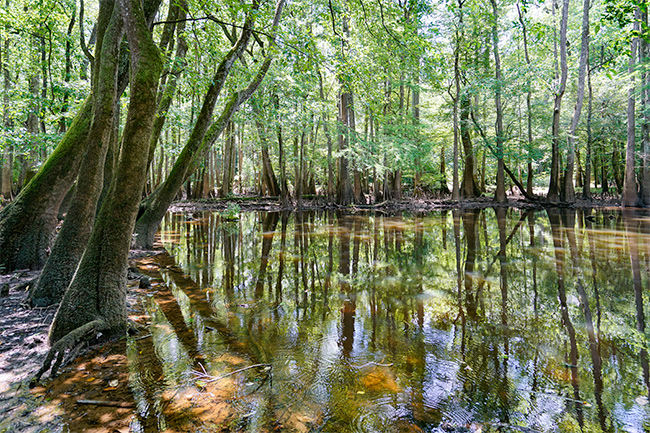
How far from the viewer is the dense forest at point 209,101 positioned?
374 centimetres

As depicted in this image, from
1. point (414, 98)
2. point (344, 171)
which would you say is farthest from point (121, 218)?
point (414, 98)

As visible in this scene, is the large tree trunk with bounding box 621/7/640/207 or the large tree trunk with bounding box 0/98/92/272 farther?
the large tree trunk with bounding box 621/7/640/207

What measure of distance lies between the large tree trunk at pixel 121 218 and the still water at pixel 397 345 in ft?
1.79

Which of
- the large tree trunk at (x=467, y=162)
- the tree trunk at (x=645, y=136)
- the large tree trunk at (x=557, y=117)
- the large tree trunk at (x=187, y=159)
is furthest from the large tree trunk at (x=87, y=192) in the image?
the tree trunk at (x=645, y=136)

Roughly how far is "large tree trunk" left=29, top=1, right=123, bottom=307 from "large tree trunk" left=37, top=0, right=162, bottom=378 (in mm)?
823

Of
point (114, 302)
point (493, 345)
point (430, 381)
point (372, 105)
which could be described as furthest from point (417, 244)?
point (114, 302)

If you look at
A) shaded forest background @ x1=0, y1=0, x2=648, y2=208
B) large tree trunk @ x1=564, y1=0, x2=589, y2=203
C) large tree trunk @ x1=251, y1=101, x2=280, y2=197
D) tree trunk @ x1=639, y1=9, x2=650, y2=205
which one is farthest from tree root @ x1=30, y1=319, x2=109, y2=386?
tree trunk @ x1=639, y1=9, x2=650, y2=205

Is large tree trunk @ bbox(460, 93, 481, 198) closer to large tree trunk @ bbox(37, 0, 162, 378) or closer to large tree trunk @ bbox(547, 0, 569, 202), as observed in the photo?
large tree trunk @ bbox(547, 0, 569, 202)

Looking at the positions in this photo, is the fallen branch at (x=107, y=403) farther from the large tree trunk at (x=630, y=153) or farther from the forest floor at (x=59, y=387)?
the large tree trunk at (x=630, y=153)

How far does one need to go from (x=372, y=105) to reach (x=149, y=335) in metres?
5.28

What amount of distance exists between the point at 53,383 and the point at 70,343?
1.33ft

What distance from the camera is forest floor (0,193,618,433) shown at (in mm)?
2309

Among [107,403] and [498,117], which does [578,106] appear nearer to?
[498,117]

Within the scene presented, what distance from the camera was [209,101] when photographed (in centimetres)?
776
